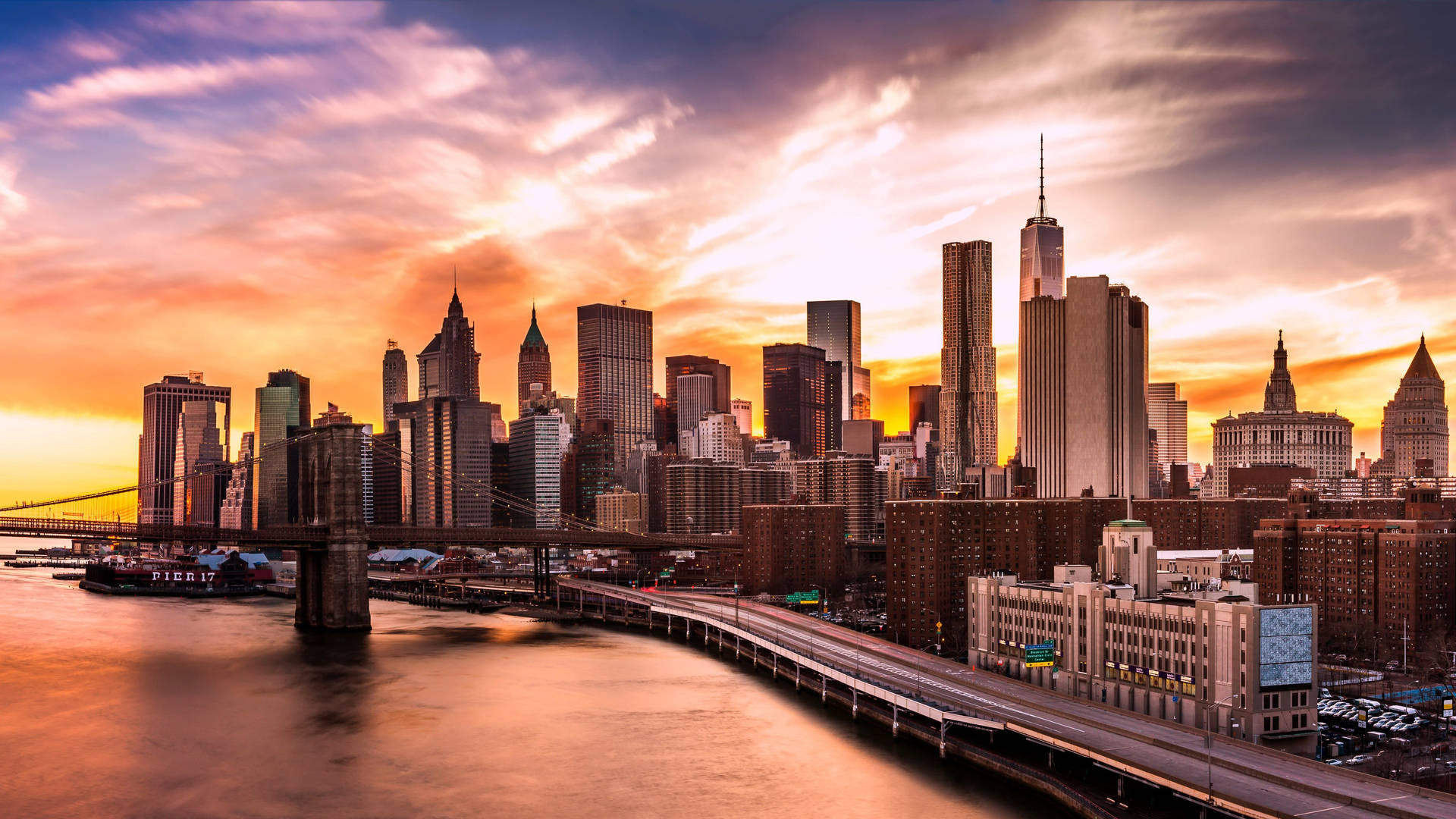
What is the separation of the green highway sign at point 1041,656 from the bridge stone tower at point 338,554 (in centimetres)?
6325

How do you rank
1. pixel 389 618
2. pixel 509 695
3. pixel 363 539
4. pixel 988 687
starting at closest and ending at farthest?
pixel 988 687 → pixel 509 695 → pixel 363 539 → pixel 389 618

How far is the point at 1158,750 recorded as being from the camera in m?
48.9

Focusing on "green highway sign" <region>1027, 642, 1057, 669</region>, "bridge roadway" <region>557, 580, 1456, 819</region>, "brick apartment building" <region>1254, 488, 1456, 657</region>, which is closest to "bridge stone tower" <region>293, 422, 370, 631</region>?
"bridge roadway" <region>557, 580, 1456, 819</region>

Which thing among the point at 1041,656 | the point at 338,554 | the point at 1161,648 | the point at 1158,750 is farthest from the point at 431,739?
the point at 338,554

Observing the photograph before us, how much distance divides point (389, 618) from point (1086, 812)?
316 ft

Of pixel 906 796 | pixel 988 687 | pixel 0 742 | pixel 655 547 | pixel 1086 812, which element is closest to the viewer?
pixel 1086 812

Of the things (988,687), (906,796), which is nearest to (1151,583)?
(988,687)

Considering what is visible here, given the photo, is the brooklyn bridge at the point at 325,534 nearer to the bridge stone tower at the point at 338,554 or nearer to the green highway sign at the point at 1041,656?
the bridge stone tower at the point at 338,554

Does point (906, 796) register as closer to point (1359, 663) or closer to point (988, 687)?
point (988, 687)

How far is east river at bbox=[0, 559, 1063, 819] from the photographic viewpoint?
49.4 m

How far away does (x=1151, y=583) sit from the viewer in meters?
69.6

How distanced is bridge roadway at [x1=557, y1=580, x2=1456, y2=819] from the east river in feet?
11.1

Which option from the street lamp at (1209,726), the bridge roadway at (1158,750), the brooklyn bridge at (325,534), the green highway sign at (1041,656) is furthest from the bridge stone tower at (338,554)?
the street lamp at (1209,726)

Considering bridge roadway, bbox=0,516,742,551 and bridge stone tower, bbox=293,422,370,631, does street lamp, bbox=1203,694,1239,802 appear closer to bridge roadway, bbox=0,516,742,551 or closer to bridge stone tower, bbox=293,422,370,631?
bridge stone tower, bbox=293,422,370,631
